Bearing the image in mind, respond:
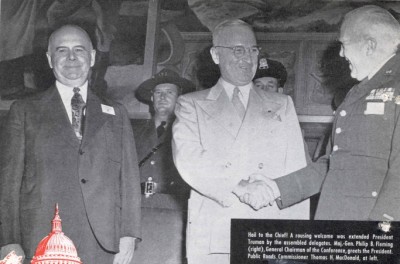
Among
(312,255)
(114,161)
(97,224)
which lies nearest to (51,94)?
(114,161)

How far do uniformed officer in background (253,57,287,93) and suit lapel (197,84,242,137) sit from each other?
24 centimetres

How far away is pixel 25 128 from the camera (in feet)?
13.7

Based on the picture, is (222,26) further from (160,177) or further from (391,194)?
(391,194)

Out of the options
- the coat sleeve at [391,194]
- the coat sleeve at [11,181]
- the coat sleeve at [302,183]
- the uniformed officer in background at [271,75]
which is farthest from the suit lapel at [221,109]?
the coat sleeve at [11,181]

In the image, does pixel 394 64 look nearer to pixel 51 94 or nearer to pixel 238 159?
pixel 238 159

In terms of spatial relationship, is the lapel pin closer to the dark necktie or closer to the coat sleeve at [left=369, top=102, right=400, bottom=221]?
the dark necktie

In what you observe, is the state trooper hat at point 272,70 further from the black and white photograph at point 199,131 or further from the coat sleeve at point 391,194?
the coat sleeve at point 391,194

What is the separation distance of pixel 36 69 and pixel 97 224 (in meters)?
1.12

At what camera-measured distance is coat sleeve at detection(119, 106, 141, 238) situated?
411 centimetres

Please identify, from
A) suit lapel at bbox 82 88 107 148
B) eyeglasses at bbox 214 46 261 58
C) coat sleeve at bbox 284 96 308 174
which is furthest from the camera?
eyeglasses at bbox 214 46 261 58

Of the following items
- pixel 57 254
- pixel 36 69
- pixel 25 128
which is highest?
pixel 36 69

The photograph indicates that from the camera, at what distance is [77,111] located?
4309 millimetres

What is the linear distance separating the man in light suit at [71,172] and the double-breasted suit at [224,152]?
1.14 ft

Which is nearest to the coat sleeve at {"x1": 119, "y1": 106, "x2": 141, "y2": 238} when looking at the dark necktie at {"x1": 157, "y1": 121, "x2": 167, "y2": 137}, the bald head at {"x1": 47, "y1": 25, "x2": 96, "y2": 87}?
the dark necktie at {"x1": 157, "y1": 121, "x2": 167, "y2": 137}
